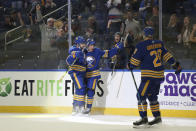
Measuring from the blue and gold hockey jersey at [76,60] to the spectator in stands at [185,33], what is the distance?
1.77 m

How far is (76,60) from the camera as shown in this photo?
8.23 m

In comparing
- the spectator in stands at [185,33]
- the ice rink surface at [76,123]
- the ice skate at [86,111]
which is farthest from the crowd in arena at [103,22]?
the ice rink surface at [76,123]

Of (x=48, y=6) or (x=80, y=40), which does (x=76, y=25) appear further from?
(x=48, y=6)

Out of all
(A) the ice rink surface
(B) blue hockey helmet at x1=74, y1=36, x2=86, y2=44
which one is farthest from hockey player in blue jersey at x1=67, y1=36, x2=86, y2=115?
(A) the ice rink surface

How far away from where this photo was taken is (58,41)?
9031 millimetres

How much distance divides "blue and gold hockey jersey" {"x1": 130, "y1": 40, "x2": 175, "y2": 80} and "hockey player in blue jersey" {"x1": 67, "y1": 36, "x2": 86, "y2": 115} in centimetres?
154

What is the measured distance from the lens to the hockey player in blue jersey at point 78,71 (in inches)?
323

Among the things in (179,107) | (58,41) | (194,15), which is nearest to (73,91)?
(58,41)

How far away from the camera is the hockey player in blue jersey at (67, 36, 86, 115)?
820 cm

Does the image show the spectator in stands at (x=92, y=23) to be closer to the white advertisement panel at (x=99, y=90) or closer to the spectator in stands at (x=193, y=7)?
the white advertisement panel at (x=99, y=90)

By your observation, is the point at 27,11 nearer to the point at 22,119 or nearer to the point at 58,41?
the point at 58,41

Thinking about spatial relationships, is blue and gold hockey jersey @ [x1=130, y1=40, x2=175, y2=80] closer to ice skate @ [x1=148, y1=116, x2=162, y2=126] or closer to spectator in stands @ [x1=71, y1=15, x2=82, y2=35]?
ice skate @ [x1=148, y1=116, x2=162, y2=126]

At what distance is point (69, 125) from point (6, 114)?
199 centimetres

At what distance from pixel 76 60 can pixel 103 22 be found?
3.68 feet
